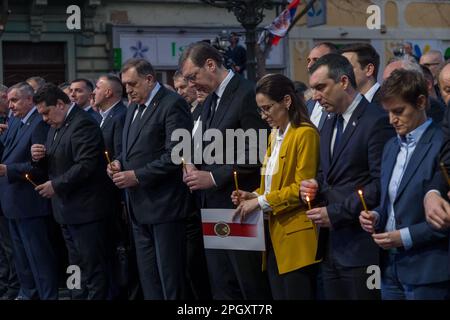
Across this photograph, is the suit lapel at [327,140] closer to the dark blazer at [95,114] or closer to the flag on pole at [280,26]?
the dark blazer at [95,114]

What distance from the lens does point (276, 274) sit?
19.8ft

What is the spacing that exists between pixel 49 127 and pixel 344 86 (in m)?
4.04

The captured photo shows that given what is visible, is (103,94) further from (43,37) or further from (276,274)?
(43,37)

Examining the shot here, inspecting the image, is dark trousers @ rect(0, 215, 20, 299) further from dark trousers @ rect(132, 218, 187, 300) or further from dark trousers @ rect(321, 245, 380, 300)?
dark trousers @ rect(321, 245, 380, 300)

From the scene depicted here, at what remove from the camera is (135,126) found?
747 cm

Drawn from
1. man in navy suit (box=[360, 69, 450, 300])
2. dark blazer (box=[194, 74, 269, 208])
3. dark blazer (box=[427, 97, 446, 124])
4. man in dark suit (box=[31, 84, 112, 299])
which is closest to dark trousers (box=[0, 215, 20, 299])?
man in dark suit (box=[31, 84, 112, 299])

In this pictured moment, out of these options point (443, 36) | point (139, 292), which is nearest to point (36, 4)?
point (443, 36)

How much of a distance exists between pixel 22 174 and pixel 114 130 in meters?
0.95

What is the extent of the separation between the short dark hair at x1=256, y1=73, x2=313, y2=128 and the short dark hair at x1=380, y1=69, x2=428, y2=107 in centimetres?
107

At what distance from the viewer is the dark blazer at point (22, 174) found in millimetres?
8727

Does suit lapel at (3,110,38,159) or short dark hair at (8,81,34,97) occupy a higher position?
short dark hair at (8,81,34,97)

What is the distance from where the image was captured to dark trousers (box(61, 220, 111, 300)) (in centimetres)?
809

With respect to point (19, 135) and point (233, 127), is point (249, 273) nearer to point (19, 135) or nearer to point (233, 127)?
point (233, 127)

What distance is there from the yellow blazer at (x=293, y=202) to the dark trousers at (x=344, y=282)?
8.1 inches
